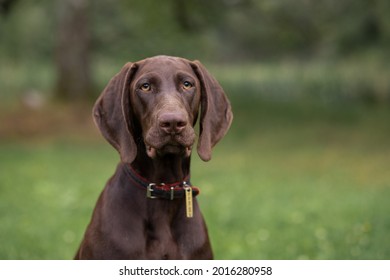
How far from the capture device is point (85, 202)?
33.9ft

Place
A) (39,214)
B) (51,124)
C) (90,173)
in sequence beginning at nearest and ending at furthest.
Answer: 1. (39,214)
2. (90,173)
3. (51,124)

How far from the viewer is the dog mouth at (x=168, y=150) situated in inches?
162

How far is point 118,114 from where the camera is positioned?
4.35 metres

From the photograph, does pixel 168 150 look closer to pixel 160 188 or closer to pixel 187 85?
pixel 160 188

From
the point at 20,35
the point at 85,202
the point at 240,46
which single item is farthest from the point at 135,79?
the point at 240,46

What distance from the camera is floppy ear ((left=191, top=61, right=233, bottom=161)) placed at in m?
4.44

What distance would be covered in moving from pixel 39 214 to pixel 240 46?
3703 cm

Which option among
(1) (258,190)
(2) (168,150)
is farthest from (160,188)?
(1) (258,190)

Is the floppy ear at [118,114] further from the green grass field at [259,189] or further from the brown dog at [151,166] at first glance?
the green grass field at [259,189]

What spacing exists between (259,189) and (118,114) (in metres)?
7.71

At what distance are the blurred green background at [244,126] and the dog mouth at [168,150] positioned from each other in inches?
116

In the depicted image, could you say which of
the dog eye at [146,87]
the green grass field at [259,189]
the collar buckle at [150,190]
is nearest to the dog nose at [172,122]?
the dog eye at [146,87]

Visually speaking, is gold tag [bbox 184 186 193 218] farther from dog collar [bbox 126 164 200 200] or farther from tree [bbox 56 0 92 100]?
tree [bbox 56 0 92 100]
